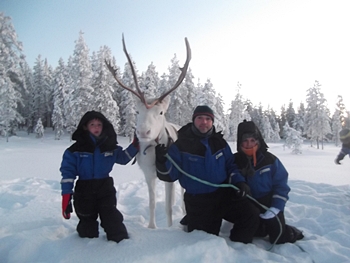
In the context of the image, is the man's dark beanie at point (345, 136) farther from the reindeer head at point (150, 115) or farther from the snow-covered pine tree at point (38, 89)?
the snow-covered pine tree at point (38, 89)

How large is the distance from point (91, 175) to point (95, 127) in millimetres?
759

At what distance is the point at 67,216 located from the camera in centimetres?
→ 321

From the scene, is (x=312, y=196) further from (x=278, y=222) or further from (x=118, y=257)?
(x=118, y=257)

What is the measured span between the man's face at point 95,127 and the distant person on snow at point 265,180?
2.30 m

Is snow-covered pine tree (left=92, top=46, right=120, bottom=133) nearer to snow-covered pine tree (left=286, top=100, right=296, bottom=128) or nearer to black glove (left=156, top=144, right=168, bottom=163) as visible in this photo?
black glove (left=156, top=144, right=168, bottom=163)

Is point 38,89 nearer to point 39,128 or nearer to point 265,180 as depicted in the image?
point 39,128

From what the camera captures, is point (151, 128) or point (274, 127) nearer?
point (151, 128)

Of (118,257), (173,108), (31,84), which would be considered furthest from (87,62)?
(118,257)

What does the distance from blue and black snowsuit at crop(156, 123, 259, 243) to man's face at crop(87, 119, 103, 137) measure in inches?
44.0

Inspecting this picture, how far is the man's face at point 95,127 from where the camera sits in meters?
3.63

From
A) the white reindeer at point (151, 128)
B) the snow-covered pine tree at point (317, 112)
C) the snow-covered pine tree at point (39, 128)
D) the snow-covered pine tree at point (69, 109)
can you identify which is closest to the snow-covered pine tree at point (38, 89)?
the snow-covered pine tree at point (39, 128)

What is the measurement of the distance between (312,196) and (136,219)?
4374mm

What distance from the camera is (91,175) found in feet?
11.5

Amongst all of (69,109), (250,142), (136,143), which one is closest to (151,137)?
(136,143)
